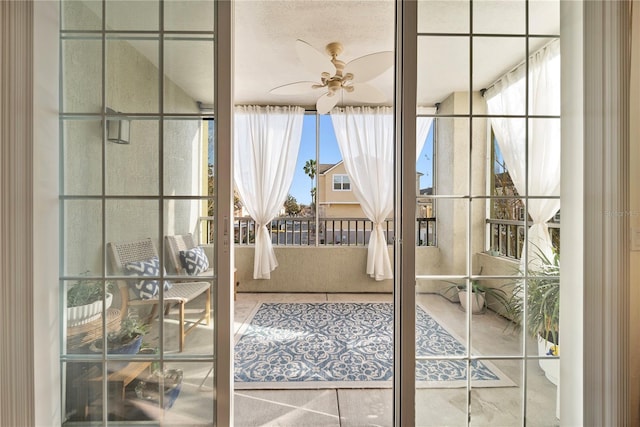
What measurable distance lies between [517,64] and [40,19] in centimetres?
211

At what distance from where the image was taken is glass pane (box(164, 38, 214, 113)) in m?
1.40

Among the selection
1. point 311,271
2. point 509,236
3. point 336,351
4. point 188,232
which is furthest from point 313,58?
point 311,271

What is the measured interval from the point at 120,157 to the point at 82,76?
1.33 feet

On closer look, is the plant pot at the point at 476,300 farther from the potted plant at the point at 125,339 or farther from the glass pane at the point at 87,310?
the glass pane at the point at 87,310

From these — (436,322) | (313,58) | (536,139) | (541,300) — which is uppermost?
(313,58)

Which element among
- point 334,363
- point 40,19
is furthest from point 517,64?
point 334,363

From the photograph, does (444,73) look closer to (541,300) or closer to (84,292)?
(541,300)

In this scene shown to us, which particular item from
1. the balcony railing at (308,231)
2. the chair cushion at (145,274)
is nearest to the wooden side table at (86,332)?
the chair cushion at (145,274)

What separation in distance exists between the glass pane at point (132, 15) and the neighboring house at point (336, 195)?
10.9ft

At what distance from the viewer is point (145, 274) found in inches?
55.6

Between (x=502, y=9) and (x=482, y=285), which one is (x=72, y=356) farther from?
(x=502, y=9)

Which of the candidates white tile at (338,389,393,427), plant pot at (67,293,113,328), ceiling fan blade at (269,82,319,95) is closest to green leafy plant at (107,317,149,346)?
plant pot at (67,293,113,328)

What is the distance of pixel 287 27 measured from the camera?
8.73ft

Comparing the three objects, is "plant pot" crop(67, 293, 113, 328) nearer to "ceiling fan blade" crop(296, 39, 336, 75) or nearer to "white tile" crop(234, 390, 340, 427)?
"white tile" crop(234, 390, 340, 427)
